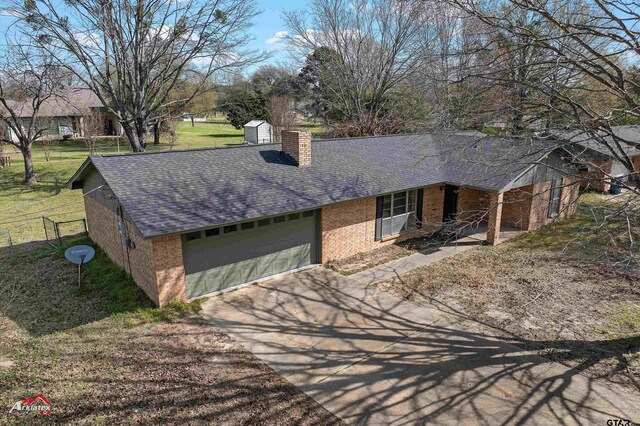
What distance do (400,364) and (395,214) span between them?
8123 mm

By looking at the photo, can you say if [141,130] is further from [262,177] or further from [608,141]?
[608,141]

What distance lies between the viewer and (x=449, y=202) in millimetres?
17797

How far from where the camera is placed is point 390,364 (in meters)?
8.54

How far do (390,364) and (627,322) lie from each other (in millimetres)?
6282

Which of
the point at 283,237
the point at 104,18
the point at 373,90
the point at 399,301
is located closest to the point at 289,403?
the point at 399,301

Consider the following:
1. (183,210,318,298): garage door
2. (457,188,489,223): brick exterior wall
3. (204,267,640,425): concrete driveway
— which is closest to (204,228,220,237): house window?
(183,210,318,298): garage door

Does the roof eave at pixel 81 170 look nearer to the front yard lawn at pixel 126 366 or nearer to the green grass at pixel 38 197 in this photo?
the front yard lawn at pixel 126 366

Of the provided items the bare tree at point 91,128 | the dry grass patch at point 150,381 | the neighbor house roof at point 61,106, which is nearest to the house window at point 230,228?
the dry grass patch at point 150,381

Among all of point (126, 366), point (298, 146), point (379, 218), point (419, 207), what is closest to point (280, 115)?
point (419, 207)

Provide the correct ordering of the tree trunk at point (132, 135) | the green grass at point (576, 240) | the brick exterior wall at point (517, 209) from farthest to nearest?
the tree trunk at point (132, 135) < the brick exterior wall at point (517, 209) < the green grass at point (576, 240)

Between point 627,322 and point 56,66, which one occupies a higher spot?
point 56,66

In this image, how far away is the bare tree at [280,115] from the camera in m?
47.0

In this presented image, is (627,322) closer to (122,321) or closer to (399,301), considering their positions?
(399,301)
